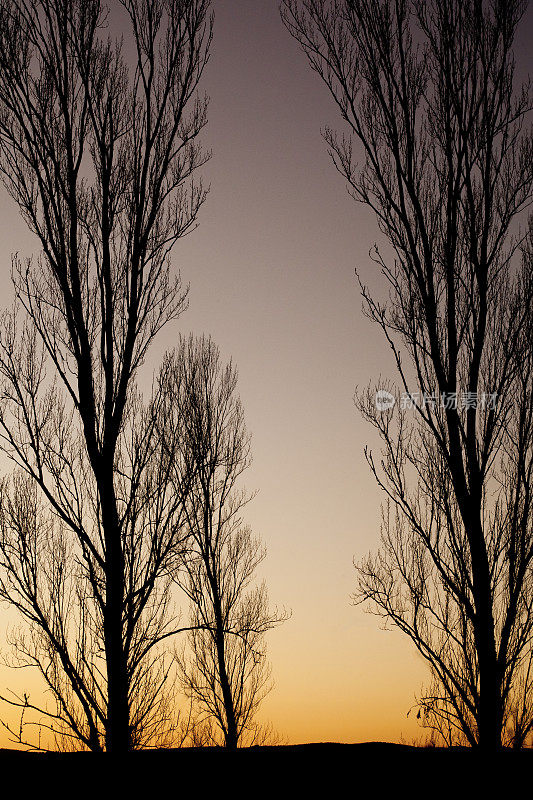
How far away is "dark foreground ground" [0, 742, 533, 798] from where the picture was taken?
4.91m

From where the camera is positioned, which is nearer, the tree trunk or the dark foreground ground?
the dark foreground ground

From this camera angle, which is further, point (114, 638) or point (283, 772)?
point (114, 638)

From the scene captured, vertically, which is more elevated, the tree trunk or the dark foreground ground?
the tree trunk

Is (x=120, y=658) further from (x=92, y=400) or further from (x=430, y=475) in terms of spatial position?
(x=430, y=475)

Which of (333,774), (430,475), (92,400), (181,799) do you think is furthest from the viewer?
(430,475)

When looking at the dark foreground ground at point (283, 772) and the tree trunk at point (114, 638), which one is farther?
the tree trunk at point (114, 638)

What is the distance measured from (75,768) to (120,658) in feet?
7.81

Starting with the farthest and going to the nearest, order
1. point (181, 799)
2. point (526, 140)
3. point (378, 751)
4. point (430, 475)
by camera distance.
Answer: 1. point (430, 475)
2. point (526, 140)
3. point (378, 751)
4. point (181, 799)

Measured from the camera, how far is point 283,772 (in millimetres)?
5266

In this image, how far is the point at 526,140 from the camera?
8.78 m

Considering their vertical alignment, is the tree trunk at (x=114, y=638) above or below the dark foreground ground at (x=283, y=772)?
above

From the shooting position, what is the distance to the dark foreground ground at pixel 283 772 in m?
4.91

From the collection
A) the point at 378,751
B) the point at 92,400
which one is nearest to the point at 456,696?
the point at 378,751

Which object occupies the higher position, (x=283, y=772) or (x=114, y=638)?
(x=114, y=638)
